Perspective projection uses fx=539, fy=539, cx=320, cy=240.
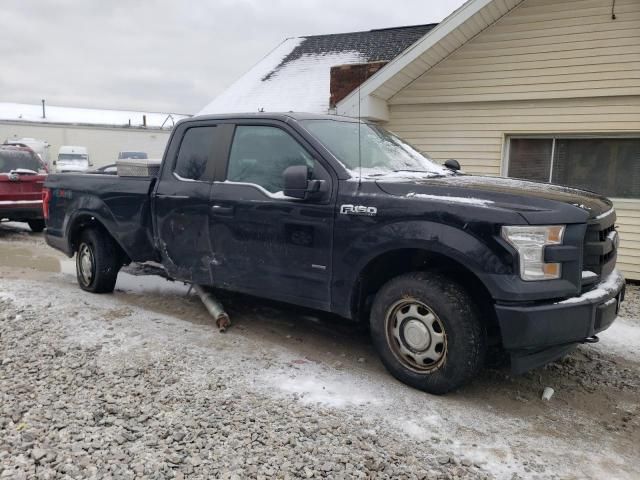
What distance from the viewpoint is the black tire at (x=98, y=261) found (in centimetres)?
609

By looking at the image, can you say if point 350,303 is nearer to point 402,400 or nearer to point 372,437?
point 402,400

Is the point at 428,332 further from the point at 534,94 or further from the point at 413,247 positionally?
the point at 534,94

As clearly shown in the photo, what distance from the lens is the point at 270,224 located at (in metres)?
4.39

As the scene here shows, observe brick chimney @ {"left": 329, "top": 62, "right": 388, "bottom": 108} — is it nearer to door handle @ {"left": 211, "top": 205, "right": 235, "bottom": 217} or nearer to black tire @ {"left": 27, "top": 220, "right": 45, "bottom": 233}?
door handle @ {"left": 211, "top": 205, "right": 235, "bottom": 217}

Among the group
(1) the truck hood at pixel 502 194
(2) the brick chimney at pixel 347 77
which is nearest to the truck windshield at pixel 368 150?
(1) the truck hood at pixel 502 194

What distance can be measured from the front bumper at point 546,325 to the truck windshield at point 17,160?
10914mm

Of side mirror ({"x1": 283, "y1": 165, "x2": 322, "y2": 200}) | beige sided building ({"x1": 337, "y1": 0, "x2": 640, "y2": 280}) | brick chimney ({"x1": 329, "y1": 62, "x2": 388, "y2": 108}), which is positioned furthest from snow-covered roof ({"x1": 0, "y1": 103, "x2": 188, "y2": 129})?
side mirror ({"x1": 283, "y1": 165, "x2": 322, "y2": 200})

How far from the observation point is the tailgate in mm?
10539

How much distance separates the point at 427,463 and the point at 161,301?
13.2 ft

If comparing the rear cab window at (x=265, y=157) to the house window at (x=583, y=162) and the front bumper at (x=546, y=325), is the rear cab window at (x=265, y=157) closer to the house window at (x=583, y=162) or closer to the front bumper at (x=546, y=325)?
the front bumper at (x=546, y=325)

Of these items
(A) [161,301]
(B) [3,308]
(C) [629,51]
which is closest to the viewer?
(B) [3,308]

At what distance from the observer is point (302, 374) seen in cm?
407

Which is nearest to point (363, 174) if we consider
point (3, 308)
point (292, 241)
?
point (292, 241)

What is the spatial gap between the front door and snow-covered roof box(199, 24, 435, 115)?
6675 mm
